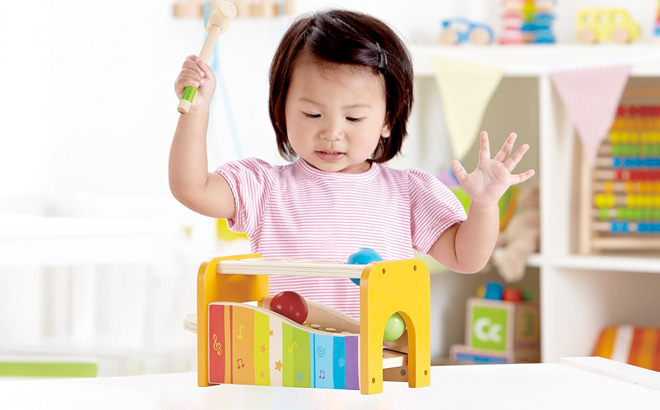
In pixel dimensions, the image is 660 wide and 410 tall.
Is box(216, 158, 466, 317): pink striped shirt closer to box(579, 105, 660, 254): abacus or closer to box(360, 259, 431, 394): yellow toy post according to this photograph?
box(360, 259, 431, 394): yellow toy post

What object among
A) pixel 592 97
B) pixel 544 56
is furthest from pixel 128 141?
pixel 592 97

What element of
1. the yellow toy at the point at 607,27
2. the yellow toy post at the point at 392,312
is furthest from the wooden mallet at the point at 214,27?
the yellow toy at the point at 607,27

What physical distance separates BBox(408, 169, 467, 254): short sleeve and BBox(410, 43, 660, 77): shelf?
127 cm

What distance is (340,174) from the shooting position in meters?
0.95

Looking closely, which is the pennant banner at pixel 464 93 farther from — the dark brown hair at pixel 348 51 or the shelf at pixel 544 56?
the dark brown hair at pixel 348 51

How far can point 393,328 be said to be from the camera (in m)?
0.80

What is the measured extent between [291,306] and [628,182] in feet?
5.03

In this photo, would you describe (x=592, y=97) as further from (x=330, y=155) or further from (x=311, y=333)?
(x=311, y=333)

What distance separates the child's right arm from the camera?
0.83 m

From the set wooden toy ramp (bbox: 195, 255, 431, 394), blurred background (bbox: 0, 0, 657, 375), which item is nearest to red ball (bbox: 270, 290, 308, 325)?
wooden toy ramp (bbox: 195, 255, 431, 394)

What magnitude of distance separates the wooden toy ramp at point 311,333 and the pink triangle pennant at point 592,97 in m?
1.38

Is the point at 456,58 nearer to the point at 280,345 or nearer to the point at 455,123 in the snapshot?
the point at 455,123

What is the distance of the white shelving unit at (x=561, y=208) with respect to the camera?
7.08 feet

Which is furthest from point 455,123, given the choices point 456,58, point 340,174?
point 340,174
